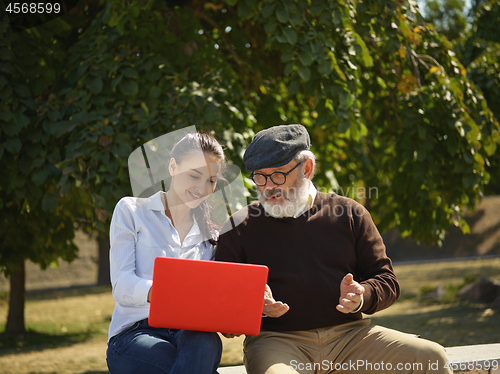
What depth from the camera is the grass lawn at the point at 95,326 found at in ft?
17.3

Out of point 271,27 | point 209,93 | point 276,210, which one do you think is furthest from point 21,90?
point 276,210

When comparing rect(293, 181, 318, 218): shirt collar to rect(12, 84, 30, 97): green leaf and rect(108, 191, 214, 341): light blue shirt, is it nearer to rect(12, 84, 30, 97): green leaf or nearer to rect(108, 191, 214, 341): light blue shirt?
rect(108, 191, 214, 341): light blue shirt

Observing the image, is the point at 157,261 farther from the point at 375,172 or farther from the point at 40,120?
Answer: the point at 375,172

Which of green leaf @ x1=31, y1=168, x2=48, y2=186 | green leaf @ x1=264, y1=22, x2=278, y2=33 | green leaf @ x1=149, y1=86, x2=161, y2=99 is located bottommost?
green leaf @ x1=31, y1=168, x2=48, y2=186

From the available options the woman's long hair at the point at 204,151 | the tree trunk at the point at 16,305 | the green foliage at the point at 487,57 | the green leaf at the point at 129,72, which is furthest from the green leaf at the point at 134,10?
the tree trunk at the point at 16,305

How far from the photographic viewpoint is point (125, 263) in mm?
2055

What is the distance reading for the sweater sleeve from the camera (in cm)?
211

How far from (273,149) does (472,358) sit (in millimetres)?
1556

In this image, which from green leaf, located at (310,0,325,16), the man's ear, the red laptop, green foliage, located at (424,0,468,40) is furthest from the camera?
green foliage, located at (424,0,468,40)

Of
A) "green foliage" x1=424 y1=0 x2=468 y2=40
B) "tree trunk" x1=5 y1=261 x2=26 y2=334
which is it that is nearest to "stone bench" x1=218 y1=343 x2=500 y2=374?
"tree trunk" x1=5 y1=261 x2=26 y2=334

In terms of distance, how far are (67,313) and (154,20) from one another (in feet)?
20.6

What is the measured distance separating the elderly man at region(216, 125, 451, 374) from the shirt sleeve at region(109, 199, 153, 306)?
1.29 feet

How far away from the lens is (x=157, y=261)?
1789mm

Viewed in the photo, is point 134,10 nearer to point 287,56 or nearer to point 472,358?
point 287,56
